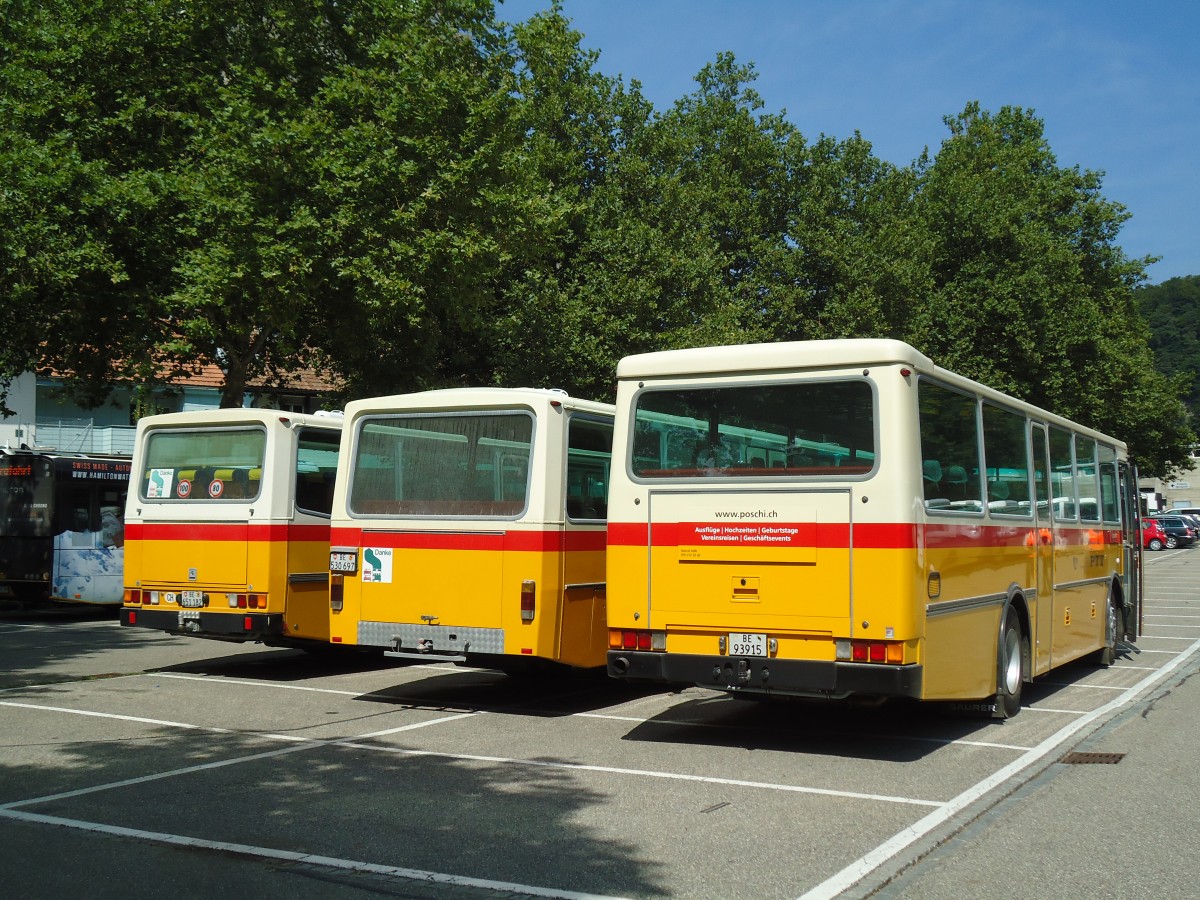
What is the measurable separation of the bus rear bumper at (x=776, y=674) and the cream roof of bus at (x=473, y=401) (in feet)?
8.61

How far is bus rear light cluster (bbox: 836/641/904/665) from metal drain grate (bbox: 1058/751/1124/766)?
1.53m

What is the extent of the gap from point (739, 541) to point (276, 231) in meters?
13.1

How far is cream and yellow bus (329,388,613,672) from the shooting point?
10.7 metres

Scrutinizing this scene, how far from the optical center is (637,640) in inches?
365

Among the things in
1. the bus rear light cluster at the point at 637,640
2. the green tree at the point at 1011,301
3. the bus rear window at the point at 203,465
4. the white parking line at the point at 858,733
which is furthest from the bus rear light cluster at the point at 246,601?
the green tree at the point at 1011,301

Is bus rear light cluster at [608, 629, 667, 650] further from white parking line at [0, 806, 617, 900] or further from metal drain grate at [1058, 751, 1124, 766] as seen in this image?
white parking line at [0, 806, 617, 900]

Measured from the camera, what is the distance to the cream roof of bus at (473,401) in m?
11.0

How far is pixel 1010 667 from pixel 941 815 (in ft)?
12.7

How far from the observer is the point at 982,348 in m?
38.5

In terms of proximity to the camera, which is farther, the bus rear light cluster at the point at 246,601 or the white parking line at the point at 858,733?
the bus rear light cluster at the point at 246,601

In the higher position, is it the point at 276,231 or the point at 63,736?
the point at 276,231

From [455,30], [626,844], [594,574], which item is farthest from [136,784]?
[455,30]

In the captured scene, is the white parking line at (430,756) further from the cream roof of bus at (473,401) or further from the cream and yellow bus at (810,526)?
the cream roof of bus at (473,401)

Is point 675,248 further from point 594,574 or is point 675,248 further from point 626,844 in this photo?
point 626,844
